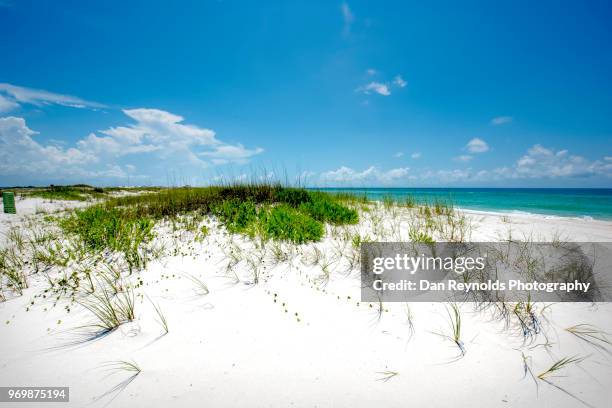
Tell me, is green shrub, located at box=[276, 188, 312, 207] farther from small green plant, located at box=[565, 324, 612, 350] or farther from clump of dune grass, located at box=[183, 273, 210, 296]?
small green plant, located at box=[565, 324, 612, 350]

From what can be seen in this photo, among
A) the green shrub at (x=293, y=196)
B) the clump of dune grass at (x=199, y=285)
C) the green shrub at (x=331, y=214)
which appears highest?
the green shrub at (x=293, y=196)

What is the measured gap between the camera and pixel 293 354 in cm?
210

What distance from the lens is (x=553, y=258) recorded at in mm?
3734

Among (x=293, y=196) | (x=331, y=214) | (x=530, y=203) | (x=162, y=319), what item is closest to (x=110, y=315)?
(x=162, y=319)

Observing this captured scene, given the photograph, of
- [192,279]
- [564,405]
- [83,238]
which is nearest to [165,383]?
[192,279]

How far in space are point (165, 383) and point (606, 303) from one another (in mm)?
4600

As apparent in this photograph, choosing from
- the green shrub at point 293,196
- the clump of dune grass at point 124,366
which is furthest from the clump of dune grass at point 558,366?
the green shrub at point 293,196

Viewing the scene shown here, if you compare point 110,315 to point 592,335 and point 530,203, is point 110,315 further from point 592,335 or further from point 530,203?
point 530,203

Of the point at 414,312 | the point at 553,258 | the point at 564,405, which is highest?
the point at 553,258

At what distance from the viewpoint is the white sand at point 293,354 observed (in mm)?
1754

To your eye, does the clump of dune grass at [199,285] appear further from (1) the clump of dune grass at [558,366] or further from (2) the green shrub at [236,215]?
(1) the clump of dune grass at [558,366]

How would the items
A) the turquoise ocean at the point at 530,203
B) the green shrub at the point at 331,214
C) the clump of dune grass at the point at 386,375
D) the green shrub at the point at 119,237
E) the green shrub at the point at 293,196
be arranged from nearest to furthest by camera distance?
the clump of dune grass at the point at 386,375 → the green shrub at the point at 119,237 → the green shrub at the point at 331,214 → the green shrub at the point at 293,196 → the turquoise ocean at the point at 530,203

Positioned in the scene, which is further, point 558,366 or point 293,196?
point 293,196

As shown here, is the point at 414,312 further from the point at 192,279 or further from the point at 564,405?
the point at 192,279
